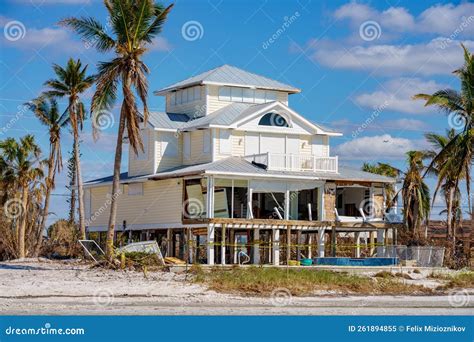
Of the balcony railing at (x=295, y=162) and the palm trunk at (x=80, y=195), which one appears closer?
the balcony railing at (x=295, y=162)

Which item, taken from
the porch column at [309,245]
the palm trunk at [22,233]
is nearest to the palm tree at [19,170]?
the palm trunk at [22,233]

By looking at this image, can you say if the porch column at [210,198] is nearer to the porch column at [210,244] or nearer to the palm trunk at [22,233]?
the porch column at [210,244]

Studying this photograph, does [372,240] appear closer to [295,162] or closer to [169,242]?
[295,162]

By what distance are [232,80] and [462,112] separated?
39.9 feet

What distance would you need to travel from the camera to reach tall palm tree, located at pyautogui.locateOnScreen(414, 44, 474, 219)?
52719 mm

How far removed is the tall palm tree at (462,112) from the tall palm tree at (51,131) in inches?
823

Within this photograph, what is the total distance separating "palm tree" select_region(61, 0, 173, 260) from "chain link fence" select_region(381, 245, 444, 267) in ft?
48.6

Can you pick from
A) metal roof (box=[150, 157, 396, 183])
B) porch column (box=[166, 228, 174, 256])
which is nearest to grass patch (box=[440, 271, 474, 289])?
metal roof (box=[150, 157, 396, 183])

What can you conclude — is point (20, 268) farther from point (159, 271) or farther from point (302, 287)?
point (302, 287)

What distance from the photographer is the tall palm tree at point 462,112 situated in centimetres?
5272

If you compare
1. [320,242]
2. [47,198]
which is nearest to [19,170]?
[47,198]

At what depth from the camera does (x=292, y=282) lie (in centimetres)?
3909
